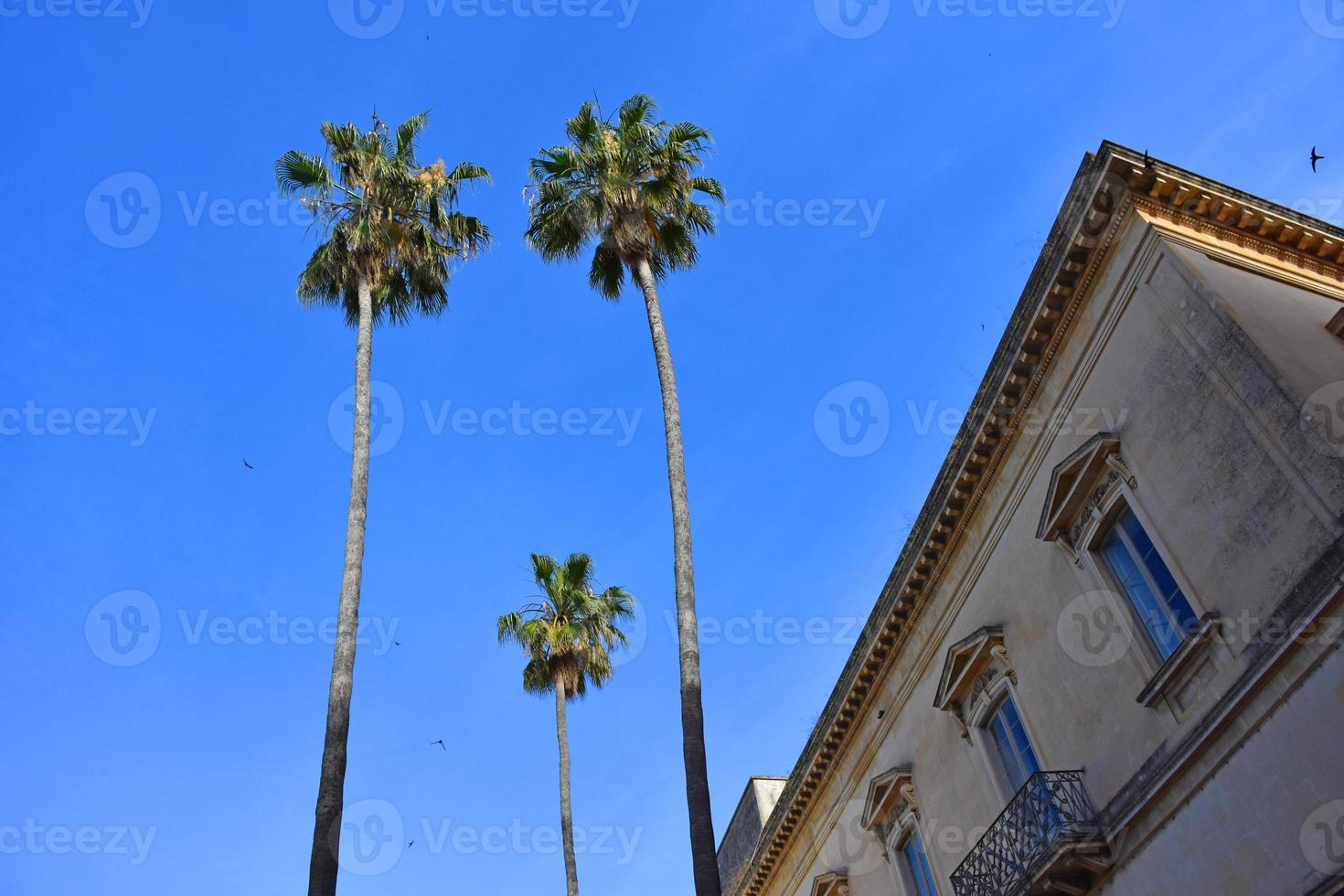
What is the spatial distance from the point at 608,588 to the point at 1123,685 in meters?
22.5

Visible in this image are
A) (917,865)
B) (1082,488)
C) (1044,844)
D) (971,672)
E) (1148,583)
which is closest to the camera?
(1148,583)

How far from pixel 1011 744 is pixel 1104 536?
12.7ft

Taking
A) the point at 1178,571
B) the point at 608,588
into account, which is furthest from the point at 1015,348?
the point at 608,588

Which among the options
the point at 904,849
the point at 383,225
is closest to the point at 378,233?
the point at 383,225

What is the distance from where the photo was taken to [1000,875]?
13859 mm

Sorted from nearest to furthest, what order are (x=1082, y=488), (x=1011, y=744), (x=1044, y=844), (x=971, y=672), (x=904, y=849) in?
(x=1044, y=844), (x=1082, y=488), (x=1011, y=744), (x=971, y=672), (x=904, y=849)

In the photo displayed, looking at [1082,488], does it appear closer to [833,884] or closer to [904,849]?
[904,849]

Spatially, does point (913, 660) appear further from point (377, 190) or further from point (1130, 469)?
point (377, 190)

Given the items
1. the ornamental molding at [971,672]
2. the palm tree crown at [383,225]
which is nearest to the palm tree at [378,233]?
the palm tree crown at [383,225]

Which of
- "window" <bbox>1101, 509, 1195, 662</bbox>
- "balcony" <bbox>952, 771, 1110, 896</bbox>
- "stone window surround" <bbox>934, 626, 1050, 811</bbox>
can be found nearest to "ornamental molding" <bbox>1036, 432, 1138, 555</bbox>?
"window" <bbox>1101, 509, 1195, 662</bbox>

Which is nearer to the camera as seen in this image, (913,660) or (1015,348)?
(1015,348)

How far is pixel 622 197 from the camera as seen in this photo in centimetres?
2102

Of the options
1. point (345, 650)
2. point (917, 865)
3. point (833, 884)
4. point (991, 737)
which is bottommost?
point (917, 865)

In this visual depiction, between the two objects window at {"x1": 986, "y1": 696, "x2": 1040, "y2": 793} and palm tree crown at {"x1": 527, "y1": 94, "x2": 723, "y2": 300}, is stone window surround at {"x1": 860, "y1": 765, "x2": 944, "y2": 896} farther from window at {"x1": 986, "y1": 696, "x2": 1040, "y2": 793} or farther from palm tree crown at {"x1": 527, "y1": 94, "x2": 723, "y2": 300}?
palm tree crown at {"x1": 527, "y1": 94, "x2": 723, "y2": 300}
